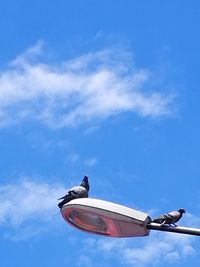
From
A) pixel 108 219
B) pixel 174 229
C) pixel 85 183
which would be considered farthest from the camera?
pixel 85 183

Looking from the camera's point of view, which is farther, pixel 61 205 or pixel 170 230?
pixel 61 205

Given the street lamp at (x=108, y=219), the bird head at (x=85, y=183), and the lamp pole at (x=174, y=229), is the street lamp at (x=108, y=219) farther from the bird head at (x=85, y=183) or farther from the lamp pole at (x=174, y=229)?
the bird head at (x=85, y=183)

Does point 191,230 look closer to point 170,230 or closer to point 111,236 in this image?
point 170,230

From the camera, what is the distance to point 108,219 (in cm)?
1047

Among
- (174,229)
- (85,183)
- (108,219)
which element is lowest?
(174,229)

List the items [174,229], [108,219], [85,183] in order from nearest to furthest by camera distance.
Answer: [174,229], [108,219], [85,183]

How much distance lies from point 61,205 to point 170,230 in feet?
4.60

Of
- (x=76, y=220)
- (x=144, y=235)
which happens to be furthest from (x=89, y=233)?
(x=144, y=235)

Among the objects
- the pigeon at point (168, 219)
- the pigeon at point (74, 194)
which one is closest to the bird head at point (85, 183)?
the pigeon at point (74, 194)

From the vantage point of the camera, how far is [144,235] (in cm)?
1018

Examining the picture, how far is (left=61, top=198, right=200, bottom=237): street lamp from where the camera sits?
10.2 meters

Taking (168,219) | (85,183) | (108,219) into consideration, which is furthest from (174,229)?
(85,183)

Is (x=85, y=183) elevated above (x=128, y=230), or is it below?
above

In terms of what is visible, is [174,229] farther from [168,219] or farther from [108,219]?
[108,219]
